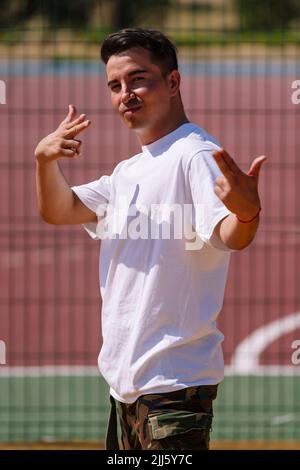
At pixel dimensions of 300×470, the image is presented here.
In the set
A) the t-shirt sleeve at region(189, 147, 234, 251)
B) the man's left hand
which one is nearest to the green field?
the t-shirt sleeve at region(189, 147, 234, 251)

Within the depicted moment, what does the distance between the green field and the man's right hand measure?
11.1 ft

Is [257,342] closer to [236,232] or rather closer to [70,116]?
[70,116]

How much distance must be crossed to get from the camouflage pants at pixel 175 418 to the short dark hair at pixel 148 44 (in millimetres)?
978

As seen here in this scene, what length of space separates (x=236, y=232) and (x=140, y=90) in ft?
2.10

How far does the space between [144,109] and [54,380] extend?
3932 millimetres

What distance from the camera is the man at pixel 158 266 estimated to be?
3.43 meters

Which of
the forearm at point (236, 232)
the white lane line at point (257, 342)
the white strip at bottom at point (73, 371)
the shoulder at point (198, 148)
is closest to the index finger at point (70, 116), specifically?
the shoulder at point (198, 148)

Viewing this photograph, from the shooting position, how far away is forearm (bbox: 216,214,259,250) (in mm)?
3115

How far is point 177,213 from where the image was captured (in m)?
3.42

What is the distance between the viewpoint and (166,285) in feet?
11.3

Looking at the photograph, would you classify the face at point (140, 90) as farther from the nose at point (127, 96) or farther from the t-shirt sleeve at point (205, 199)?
the t-shirt sleeve at point (205, 199)

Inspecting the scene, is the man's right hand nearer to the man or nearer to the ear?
the man

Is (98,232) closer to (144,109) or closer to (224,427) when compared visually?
(144,109)
